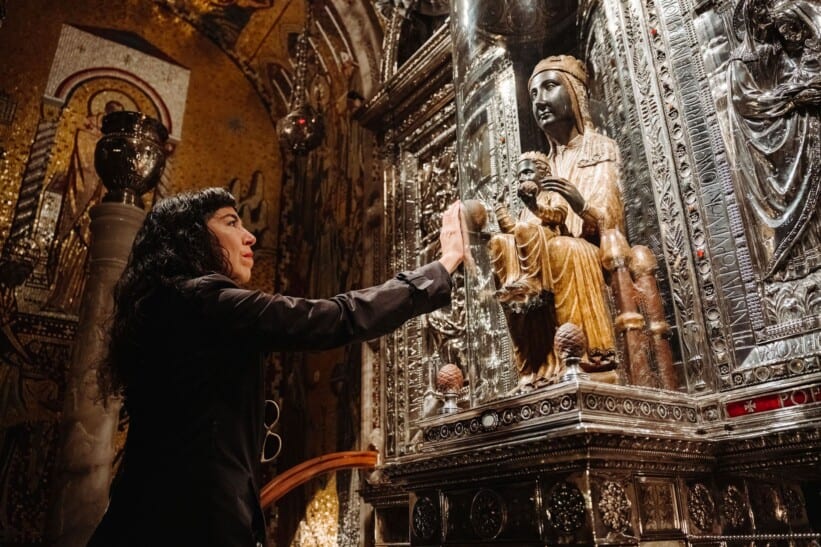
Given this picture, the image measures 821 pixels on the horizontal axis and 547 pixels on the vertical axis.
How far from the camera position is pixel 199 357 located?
167 centimetres

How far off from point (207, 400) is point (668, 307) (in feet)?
Answer: 7.43

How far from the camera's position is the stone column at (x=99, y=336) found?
448cm

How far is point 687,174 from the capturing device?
3240mm

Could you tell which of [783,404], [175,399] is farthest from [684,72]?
[175,399]

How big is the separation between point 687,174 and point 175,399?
106 inches

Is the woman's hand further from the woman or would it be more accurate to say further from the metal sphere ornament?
the metal sphere ornament

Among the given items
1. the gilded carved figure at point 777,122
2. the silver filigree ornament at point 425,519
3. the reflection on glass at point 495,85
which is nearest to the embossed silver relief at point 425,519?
the silver filigree ornament at point 425,519

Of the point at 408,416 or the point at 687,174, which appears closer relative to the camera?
the point at 687,174

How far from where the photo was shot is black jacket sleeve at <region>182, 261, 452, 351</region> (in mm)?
1660

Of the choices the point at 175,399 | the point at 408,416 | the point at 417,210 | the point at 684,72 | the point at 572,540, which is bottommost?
the point at 572,540

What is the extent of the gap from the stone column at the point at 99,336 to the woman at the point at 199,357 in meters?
2.46

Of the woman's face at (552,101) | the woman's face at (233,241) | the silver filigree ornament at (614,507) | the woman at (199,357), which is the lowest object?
the silver filigree ornament at (614,507)

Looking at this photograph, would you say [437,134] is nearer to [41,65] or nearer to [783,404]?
[783,404]

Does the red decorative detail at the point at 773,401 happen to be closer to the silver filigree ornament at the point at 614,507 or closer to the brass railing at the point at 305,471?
the silver filigree ornament at the point at 614,507
